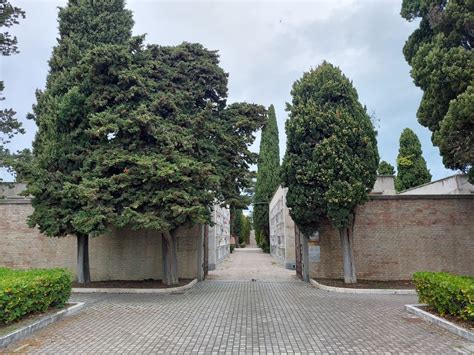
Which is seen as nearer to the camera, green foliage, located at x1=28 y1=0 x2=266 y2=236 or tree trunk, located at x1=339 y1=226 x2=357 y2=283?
green foliage, located at x1=28 y1=0 x2=266 y2=236

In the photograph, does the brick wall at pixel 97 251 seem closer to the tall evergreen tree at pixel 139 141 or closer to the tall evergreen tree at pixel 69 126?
the tall evergreen tree at pixel 69 126

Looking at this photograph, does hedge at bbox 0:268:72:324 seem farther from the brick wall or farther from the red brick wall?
the red brick wall

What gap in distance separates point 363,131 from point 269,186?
61.4 ft

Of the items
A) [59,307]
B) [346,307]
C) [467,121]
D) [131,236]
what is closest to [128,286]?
[131,236]

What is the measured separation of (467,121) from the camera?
9.25m

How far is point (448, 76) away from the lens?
9.68 meters

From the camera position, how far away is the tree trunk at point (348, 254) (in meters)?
11.9

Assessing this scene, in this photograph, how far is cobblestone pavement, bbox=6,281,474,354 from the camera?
5.61 m

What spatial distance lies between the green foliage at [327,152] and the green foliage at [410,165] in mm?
15087

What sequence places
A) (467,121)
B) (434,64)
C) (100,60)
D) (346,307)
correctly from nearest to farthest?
(346,307) → (467,121) → (434,64) → (100,60)

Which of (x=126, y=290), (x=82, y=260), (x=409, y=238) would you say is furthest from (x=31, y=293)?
(x=409, y=238)

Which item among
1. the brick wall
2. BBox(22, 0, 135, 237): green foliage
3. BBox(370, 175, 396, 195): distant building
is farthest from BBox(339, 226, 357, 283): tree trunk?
BBox(370, 175, 396, 195): distant building

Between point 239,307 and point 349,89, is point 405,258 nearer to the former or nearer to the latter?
point 349,89

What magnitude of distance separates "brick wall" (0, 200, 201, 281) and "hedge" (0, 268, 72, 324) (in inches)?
210
